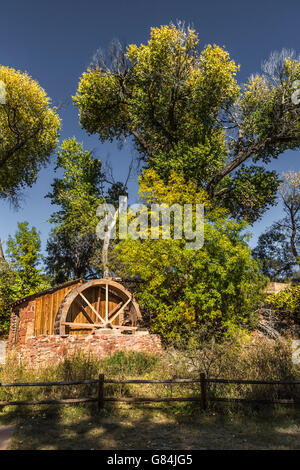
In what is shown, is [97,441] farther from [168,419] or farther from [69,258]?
[69,258]

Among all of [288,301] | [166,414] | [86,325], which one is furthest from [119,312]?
[166,414]

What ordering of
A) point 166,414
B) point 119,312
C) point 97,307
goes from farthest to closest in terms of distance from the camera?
point 97,307 < point 119,312 < point 166,414

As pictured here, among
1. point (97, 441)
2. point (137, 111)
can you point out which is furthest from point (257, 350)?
point (137, 111)

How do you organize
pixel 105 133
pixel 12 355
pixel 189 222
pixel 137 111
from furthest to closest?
1. pixel 105 133
2. pixel 137 111
3. pixel 189 222
4. pixel 12 355

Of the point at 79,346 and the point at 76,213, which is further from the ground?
the point at 76,213

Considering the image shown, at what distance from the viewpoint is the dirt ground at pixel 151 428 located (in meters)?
6.04

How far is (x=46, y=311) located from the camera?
1614 centimetres

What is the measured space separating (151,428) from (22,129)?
2181 centimetres

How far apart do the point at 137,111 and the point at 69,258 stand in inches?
500

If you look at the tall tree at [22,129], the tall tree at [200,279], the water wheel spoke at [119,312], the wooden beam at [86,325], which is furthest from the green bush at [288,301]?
the tall tree at [22,129]

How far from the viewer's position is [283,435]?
645cm

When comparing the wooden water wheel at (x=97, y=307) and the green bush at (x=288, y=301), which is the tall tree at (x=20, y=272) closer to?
the wooden water wheel at (x=97, y=307)

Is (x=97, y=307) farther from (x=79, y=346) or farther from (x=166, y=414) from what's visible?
(x=166, y=414)

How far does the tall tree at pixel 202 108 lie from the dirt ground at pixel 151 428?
14.6 metres
